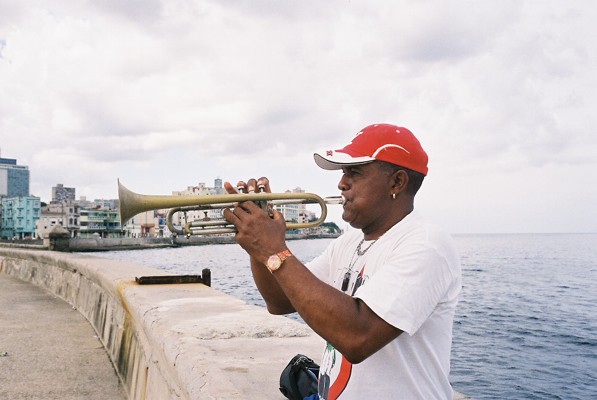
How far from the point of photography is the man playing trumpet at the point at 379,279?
152cm

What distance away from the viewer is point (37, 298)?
885 centimetres

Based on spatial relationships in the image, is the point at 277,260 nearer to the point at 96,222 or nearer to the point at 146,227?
the point at 96,222

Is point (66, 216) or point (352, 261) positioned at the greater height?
point (66, 216)

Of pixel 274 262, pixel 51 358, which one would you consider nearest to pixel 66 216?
pixel 51 358

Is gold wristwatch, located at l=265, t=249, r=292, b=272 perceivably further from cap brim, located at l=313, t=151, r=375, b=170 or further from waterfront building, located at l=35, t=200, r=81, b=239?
waterfront building, located at l=35, t=200, r=81, b=239

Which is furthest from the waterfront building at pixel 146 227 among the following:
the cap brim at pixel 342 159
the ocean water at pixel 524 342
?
the cap brim at pixel 342 159

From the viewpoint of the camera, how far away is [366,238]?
6.36 ft

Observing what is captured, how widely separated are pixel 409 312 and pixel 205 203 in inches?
40.7

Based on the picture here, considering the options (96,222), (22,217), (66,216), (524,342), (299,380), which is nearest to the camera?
(299,380)

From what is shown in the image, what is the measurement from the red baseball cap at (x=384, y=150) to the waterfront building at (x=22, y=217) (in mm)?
126885

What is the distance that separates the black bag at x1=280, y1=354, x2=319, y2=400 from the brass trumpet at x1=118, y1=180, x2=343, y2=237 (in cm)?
55

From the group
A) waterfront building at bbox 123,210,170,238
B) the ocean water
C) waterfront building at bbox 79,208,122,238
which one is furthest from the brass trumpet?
waterfront building at bbox 123,210,170,238

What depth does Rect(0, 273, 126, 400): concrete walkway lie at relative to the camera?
4.06 m

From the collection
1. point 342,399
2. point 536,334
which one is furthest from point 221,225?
point 536,334
